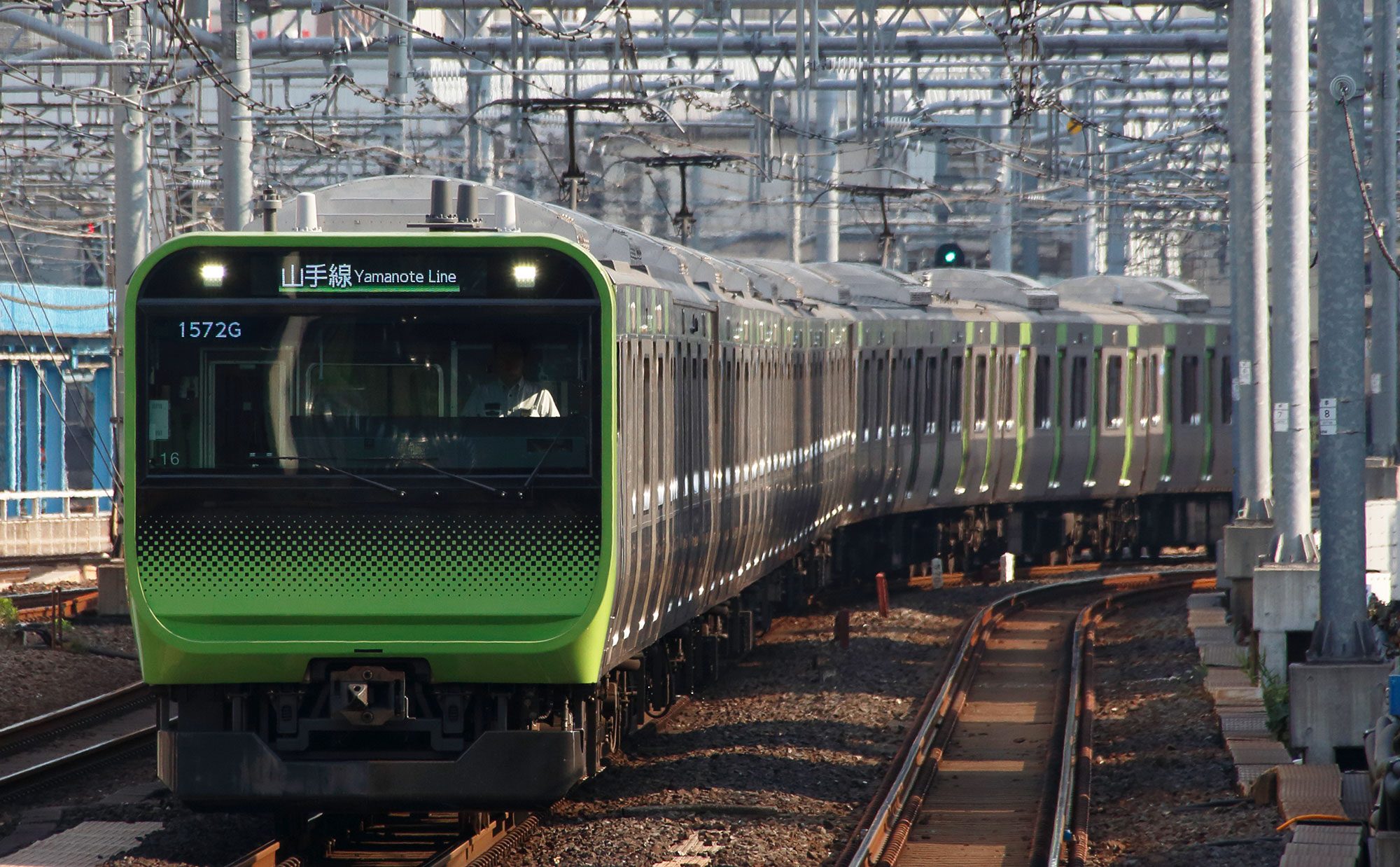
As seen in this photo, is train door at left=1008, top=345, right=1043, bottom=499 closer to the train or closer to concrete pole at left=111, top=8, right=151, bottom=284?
concrete pole at left=111, top=8, right=151, bottom=284

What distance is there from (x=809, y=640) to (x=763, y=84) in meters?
11.3

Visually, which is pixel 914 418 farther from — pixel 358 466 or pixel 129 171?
pixel 358 466

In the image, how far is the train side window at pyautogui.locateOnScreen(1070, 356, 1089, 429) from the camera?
2595cm

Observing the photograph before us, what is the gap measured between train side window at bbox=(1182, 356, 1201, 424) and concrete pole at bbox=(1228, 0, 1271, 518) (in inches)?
363

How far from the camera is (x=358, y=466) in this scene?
8.18 metres

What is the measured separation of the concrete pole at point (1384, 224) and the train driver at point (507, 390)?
43.6 feet

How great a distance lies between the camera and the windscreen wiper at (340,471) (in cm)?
816

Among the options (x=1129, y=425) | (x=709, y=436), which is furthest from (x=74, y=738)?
(x=1129, y=425)

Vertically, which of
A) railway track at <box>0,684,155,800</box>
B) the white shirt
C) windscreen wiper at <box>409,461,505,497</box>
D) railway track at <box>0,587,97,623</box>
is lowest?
railway track at <box>0,684,155,800</box>

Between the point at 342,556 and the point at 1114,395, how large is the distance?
19698 millimetres

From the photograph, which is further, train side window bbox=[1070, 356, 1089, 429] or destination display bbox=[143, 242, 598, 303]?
train side window bbox=[1070, 356, 1089, 429]

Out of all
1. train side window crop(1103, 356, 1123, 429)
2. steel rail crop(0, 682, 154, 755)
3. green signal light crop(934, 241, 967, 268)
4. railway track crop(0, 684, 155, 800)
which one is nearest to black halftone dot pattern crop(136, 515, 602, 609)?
railway track crop(0, 684, 155, 800)

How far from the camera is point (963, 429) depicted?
2414 centimetres

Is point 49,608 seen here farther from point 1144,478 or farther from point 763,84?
point 1144,478
